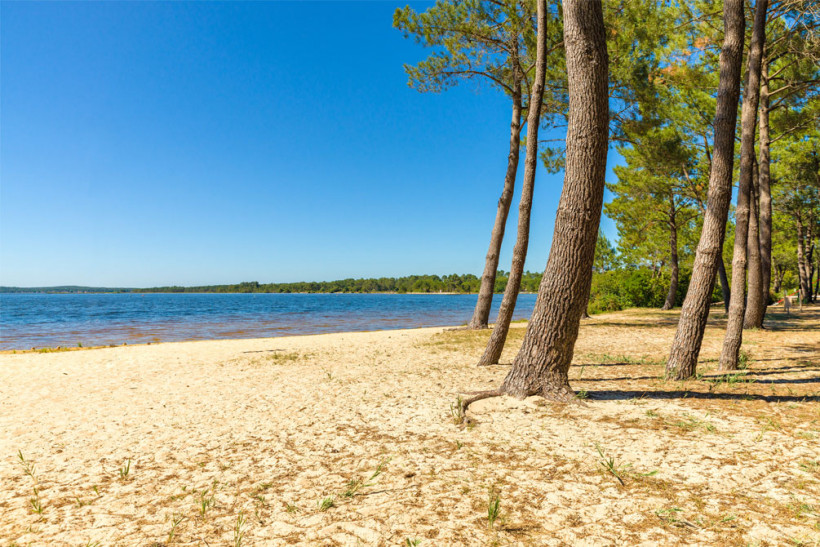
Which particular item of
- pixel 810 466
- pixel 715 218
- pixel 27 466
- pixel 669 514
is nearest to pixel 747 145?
pixel 715 218

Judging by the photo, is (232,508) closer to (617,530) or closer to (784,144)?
(617,530)

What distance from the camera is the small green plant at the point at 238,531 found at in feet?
8.38

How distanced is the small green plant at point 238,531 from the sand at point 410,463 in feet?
0.06

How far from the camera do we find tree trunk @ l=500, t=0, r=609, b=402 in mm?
4812

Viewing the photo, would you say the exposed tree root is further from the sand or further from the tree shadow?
the tree shadow

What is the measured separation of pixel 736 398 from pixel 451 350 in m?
5.87

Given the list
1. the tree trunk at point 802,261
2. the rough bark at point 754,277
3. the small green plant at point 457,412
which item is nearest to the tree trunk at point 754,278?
the rough bark at point 754,277

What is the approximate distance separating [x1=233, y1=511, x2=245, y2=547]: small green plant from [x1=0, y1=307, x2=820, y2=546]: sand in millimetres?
19

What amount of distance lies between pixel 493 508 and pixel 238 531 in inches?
62.1

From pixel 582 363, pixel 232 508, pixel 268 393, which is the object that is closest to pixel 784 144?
pixel 582 363

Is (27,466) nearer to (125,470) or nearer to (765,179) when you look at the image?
(125,470)

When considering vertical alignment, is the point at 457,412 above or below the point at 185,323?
above

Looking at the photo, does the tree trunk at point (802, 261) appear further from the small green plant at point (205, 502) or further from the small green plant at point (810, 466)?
the small green plant at point (205, 502)

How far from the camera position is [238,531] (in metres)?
2.68
